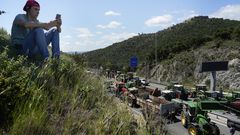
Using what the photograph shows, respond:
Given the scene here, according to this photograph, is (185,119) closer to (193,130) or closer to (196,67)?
(193,130)

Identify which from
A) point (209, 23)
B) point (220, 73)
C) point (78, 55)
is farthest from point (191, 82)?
point (209, 23)

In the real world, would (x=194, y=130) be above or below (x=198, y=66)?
below

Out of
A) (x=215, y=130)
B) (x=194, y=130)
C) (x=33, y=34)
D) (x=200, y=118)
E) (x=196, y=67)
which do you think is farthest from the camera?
(x=196, y=67)

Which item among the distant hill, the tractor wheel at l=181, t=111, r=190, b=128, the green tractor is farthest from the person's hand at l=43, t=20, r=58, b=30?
the distant hill

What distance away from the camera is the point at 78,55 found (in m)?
9.80

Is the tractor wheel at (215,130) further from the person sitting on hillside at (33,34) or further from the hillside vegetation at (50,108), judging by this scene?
the hillside vegetation at (50,108)

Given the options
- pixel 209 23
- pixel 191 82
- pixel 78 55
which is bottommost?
pixel 191 82

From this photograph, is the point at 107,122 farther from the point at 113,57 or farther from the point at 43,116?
the point at 113,57

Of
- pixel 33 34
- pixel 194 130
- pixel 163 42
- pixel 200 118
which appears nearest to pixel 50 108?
pixel 33 34

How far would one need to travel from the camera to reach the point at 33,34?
21.9ft

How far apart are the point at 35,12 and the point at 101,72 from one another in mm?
1880

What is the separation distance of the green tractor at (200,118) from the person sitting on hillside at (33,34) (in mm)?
8970

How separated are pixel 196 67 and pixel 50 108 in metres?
51.6

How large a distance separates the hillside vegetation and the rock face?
40.6m
